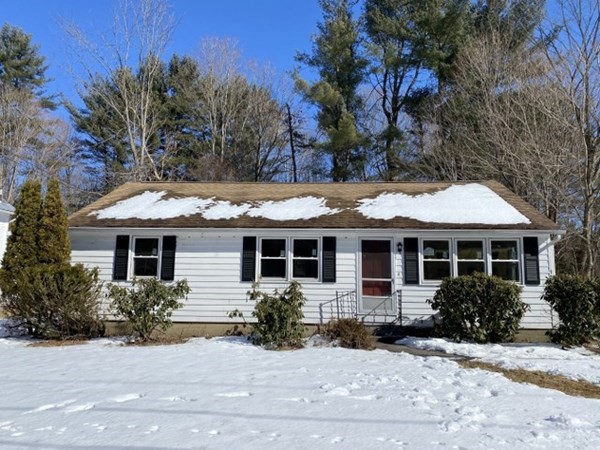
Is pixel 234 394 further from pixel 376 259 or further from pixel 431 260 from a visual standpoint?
pixel 431 260

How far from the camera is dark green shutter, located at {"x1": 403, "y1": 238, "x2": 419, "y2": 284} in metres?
10.6

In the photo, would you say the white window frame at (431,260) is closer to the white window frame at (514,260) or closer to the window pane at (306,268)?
the white window frame at (514,260)

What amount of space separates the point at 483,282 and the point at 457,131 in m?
12.7

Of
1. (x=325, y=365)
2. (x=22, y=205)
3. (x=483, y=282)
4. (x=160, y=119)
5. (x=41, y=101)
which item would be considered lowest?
(x=325, y=365)

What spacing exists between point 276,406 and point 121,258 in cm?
775

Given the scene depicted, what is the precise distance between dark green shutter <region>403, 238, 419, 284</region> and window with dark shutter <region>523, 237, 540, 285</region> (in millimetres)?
2515

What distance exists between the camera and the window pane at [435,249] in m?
10.7

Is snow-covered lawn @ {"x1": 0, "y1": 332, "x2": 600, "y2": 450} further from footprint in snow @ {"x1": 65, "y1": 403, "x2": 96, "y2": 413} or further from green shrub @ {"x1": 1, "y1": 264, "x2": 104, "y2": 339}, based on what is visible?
green shrub @ {"x1": 1, "y1": 264, "x2": 104, "y2": 339}

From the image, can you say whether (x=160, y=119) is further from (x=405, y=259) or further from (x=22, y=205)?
(x=405, y=259)

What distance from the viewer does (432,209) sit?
1136cm

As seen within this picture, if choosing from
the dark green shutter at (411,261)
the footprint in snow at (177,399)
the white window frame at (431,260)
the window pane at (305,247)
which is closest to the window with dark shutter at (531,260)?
the white window frame at (431,260)

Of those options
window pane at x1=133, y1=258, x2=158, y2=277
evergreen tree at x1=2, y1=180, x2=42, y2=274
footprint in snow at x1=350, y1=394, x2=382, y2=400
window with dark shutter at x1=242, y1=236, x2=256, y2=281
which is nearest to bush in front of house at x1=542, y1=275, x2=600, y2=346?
footprint in snow at x1=350, y1=394, x2=382, y2=400

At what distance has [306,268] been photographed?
1087 cm

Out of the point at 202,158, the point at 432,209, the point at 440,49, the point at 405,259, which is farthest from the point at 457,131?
the point at 202,158
